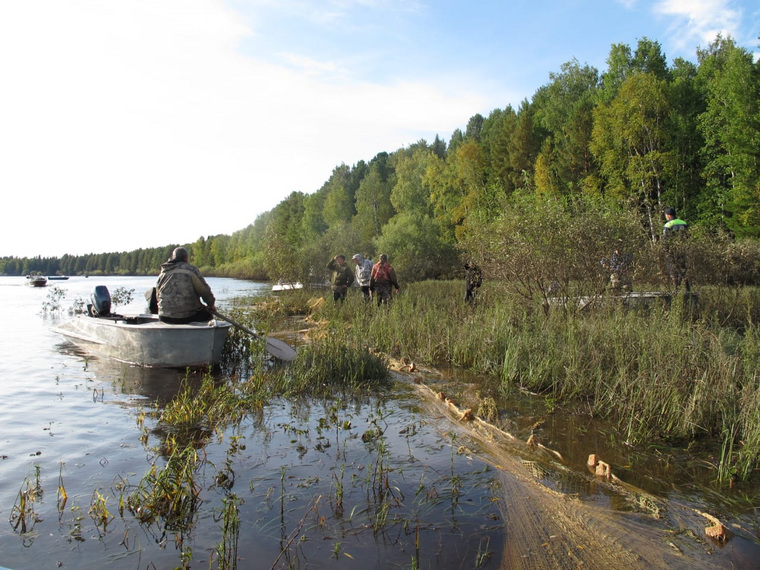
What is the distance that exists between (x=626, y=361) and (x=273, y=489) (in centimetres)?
460

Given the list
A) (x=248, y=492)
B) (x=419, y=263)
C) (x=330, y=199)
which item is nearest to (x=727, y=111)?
(x=419, y=263)

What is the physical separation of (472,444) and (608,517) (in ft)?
5.49

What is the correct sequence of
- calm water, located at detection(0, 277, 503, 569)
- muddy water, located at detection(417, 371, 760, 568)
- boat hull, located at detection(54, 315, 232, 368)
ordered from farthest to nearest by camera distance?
boat hull, located at detection(54, 315, 232, 368) < calm water, located at detection(0, 277, 503, 569) < muddy water, located at detection(417, 371, 760, 568)

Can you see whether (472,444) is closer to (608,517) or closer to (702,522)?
(608,517)

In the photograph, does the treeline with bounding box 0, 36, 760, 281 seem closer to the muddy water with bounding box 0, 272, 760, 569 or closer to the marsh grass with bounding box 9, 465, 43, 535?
the muddy water with bounding box 0, 272, 760, 569

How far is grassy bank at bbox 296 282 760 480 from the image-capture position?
5012 mm

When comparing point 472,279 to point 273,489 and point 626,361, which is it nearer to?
point 626,361

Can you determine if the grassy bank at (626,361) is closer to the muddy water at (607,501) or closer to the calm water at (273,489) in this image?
the muddy water at (607,501)

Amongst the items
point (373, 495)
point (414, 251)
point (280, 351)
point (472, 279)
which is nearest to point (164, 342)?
point (280, 351)

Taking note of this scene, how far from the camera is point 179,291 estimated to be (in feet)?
30.4

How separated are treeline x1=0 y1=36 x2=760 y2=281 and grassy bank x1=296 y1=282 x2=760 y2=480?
2645 millimetres

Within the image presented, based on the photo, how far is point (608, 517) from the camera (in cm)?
360

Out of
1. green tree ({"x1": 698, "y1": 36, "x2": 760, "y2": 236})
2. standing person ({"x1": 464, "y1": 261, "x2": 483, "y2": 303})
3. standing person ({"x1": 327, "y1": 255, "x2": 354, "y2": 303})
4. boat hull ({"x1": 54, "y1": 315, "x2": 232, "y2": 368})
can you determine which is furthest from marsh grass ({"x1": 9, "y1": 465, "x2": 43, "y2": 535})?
green tree ({"x1": 698, "y1": 36, "x2": 760, "y2": 236})

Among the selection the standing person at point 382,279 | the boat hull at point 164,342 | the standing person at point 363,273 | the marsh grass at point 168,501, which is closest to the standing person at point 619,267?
the standing person at point 382,279
